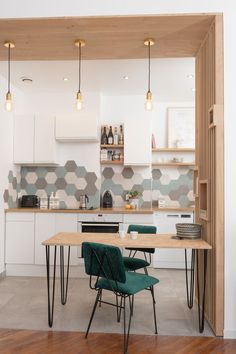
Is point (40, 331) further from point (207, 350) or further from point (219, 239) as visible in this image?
point (219, 239)

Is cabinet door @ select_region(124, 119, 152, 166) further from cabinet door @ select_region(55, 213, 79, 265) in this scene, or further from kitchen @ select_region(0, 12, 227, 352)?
cabinet door @ select_region(55, 213, 79, 265)

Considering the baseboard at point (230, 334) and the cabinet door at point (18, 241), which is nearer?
the baseboard at point (230, 334)

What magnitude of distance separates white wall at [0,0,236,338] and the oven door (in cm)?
221

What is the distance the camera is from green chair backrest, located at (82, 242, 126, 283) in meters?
2.42

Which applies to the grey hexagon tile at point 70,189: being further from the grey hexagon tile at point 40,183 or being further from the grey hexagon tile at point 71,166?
the grey hexagon tile at point 40,183

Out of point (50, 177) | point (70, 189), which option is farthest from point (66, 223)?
point (50, 177)

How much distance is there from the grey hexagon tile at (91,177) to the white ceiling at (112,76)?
1.35 metres

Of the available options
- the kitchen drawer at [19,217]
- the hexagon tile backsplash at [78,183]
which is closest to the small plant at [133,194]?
the hexagon tile backsplash at [78,183]

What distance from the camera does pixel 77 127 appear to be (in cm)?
502

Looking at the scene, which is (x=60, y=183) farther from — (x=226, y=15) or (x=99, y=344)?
(x=226, y=15)

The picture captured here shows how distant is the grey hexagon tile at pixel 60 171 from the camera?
5.37 metres

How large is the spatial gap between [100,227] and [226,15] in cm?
311

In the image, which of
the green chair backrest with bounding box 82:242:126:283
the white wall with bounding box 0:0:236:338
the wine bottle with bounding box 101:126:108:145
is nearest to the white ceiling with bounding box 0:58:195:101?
the wine bottle with bounding box 101:126:108:145

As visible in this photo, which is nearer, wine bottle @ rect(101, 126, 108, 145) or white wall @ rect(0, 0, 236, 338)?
white wall @ rect(0, 0, 236, 338)
